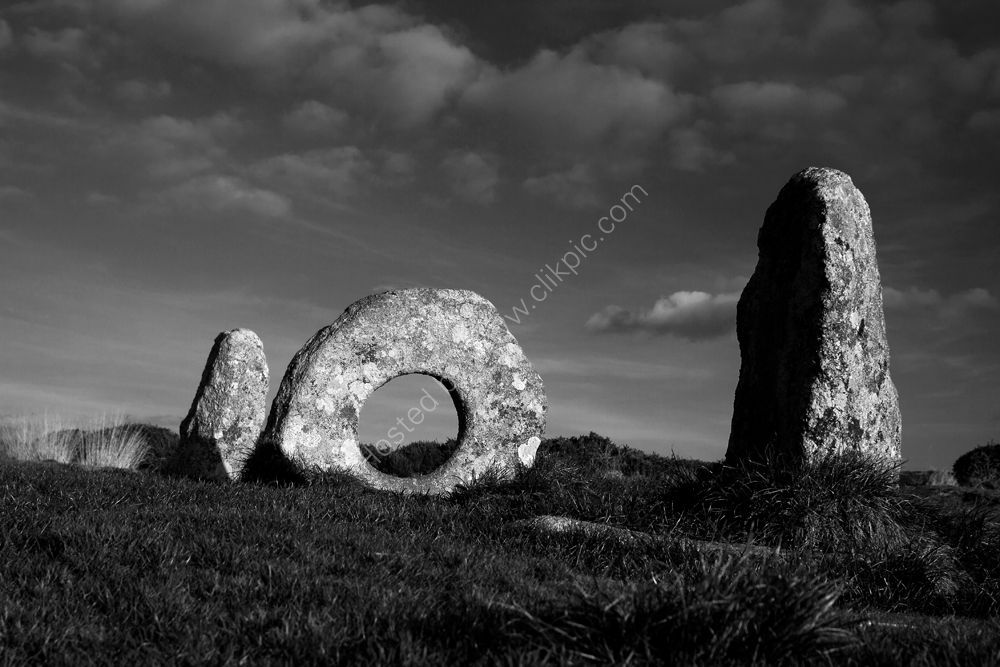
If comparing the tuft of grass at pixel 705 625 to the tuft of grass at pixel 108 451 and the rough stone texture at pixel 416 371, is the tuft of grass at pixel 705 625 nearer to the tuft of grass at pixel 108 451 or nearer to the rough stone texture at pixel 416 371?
the rough stone texture at pixel 416 371

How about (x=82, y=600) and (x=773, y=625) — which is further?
(x=82, y=600)

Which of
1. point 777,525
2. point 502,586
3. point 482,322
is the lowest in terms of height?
point 502,586

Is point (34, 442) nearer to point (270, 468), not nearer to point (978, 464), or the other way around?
point (270, 468)

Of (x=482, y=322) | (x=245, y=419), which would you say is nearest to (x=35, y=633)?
(x=482, y=322)

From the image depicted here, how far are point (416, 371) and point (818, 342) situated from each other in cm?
547

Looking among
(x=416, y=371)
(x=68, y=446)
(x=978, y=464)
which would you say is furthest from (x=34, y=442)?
(x=978, y=464)

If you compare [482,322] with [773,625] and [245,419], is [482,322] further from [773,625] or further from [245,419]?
[773,625]

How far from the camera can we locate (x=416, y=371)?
1202cm

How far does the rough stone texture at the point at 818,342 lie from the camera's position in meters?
8.98

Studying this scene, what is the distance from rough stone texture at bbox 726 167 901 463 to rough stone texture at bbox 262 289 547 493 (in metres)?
3.52

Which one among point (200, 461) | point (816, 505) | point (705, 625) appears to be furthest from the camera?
point (200, 461)

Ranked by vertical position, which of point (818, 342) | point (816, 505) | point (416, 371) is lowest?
point (816, 505)

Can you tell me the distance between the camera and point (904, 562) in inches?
297

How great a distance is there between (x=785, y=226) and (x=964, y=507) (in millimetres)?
4025
